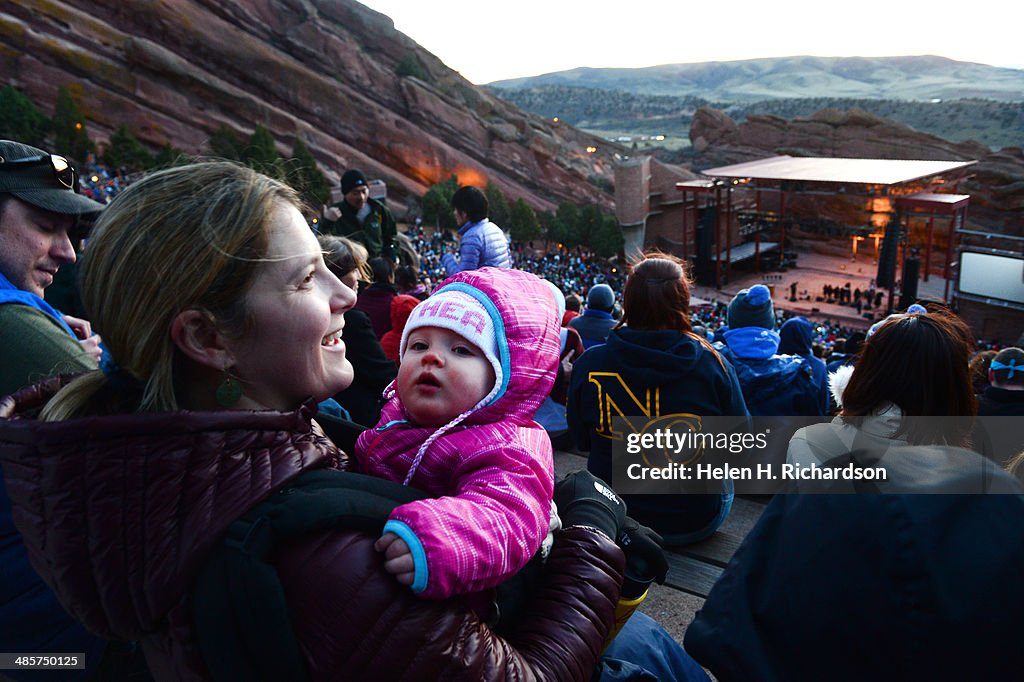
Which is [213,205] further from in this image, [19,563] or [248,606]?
[19,563]

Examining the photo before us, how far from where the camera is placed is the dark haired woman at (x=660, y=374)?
9.13 ft

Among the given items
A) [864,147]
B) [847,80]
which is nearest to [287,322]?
[864,147]

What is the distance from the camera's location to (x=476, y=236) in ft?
17.6

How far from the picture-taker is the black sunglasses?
1.90 m

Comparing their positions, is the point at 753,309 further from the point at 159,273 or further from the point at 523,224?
the point at 523,224

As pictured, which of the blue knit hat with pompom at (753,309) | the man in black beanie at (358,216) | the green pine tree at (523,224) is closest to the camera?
the blue knit hat with pompom at (753,309)

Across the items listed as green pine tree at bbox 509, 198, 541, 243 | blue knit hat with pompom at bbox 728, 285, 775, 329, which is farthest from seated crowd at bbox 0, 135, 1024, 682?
green pine tree at bbox 509, 198, 541, 243

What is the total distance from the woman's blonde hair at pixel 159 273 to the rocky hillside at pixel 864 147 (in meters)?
44.4

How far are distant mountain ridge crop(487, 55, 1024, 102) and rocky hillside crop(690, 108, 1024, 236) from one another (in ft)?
318

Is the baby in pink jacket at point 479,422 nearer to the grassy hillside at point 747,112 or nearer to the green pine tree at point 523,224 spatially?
the green pine tree at point 523,224

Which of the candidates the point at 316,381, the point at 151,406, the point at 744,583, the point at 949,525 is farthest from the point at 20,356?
the point at 949,525

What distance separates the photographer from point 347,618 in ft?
3.00

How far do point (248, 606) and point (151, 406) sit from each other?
37cm

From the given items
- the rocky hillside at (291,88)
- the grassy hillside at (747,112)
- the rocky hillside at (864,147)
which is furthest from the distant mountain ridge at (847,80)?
the rocky hillside at (291,88)
